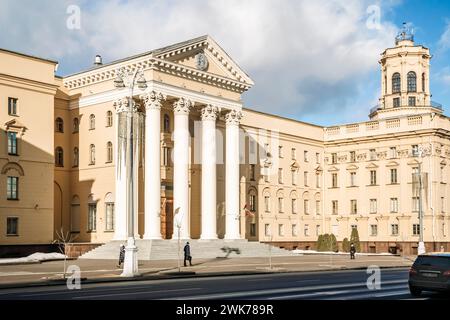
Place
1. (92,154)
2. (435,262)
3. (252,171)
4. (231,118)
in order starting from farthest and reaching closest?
(252,171) → (231,118) → (92,154) → (435,262)

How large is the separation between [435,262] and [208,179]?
125ft

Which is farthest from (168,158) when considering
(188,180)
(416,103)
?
(416,103)

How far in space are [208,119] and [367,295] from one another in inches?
1535

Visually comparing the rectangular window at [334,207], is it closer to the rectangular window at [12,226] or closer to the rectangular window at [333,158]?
the rectangular window at [333,158]

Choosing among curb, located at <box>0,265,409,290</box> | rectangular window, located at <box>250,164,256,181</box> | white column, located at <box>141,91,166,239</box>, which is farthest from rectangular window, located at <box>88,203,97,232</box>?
curb, located at <box>0,265,409,290</box>

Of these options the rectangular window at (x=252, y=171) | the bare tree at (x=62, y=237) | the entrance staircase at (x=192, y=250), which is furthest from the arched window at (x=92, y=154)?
the rectangular window at (x=252, y=171)

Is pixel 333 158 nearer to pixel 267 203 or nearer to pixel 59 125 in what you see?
pixel 267 203

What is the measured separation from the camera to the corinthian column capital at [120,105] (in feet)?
184

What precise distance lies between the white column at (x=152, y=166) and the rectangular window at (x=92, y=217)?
21.4ft

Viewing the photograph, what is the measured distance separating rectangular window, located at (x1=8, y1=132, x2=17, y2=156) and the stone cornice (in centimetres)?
874

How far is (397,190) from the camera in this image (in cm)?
7906

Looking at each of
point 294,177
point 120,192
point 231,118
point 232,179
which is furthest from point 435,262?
point 294,177

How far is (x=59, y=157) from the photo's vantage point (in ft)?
200
